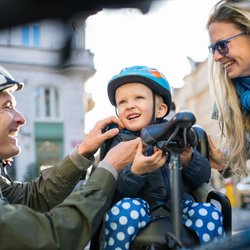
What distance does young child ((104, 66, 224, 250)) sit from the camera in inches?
63.4

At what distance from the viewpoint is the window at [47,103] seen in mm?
22033

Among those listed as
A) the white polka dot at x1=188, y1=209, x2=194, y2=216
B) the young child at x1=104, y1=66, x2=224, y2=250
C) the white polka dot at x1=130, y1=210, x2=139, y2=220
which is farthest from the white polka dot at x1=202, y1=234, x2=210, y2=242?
the white polka dot at x1=130, y1=210, x2=139, y2=220

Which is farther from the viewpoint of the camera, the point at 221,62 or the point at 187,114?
the point at 221,62

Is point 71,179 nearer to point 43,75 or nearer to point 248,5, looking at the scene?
point 248,5

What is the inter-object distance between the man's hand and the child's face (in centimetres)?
5

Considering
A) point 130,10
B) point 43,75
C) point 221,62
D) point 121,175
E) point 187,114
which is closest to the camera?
point 187,114

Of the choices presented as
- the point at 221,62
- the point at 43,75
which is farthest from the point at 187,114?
the point at 43,75

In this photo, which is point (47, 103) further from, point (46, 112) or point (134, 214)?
point (134, 214)

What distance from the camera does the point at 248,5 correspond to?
204 cm

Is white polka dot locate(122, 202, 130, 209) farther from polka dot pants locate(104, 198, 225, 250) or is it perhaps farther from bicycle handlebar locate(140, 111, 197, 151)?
bicycle handlebar locate(140, 111, 197, 151)

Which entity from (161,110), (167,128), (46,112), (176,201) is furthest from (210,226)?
(46,112)

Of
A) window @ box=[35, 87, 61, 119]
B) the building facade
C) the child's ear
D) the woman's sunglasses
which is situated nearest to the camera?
the woman's sunglasses

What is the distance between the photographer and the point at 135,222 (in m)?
1.63

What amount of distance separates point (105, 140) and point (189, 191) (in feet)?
1.34
